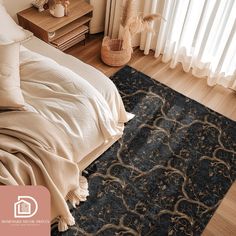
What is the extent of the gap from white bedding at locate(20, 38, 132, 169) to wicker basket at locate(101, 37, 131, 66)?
67cm

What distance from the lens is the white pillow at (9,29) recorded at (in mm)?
2078

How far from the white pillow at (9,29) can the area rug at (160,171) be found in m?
0.86

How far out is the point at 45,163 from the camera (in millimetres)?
1548

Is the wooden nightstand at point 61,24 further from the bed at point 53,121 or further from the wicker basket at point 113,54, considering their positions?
the bed at point 53,121

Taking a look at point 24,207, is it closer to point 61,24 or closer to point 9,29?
point 9,29

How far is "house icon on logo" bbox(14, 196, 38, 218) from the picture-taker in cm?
68

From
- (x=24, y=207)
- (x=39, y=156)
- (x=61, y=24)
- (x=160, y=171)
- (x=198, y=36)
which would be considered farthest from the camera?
(x=198, y=36)

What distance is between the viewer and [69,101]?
5.88 feet

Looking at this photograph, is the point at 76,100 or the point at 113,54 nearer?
the point at 76,100

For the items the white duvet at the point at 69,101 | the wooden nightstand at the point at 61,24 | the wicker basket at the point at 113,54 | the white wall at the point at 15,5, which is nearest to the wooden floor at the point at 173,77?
the wicker basket at the point at 113,54

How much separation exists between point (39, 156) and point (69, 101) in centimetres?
39

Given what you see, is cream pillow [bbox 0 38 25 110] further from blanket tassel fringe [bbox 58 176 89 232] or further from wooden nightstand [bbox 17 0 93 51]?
wooden nightstand [bbox 17 0 93 51]

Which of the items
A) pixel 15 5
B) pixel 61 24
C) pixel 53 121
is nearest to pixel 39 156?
pixel 53 121

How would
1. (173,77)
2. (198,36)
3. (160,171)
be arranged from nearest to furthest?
(160,171), (198,36), (173,77)
